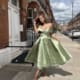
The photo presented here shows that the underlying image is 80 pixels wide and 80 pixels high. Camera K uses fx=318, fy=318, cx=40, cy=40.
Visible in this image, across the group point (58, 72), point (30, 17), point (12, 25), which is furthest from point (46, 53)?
point (30, 17)

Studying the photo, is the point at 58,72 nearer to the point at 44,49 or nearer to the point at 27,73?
the point at 27,73

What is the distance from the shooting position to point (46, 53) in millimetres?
8031

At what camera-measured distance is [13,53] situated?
1216cm

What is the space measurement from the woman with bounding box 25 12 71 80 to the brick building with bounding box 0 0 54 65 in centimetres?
253

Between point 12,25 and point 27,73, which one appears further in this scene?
point 12,25

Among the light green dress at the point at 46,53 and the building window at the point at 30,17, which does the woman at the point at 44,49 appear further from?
the building window at the point at 30,17

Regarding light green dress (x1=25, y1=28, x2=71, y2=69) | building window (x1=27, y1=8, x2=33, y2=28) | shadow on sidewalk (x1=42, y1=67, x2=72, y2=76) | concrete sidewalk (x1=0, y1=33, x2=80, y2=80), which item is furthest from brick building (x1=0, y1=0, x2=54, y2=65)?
light green dress (x1=25, y1=28, x2=71, y2=69)

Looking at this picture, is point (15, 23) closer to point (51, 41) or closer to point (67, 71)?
point (67, 71)

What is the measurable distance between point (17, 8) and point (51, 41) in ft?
29.3

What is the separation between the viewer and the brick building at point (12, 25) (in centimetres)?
1145

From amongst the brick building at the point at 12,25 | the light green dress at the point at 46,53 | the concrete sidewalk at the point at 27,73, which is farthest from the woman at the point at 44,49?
the brick building at the point at 12,25

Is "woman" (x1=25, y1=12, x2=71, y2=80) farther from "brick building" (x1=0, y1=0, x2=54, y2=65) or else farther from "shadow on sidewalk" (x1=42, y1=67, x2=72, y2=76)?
"brick building" (x1=0, y1=0, x2=54, y2=65)

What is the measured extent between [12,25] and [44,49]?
7.15m

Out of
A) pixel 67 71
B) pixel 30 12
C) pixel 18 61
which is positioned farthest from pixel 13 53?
pixel 30 12
